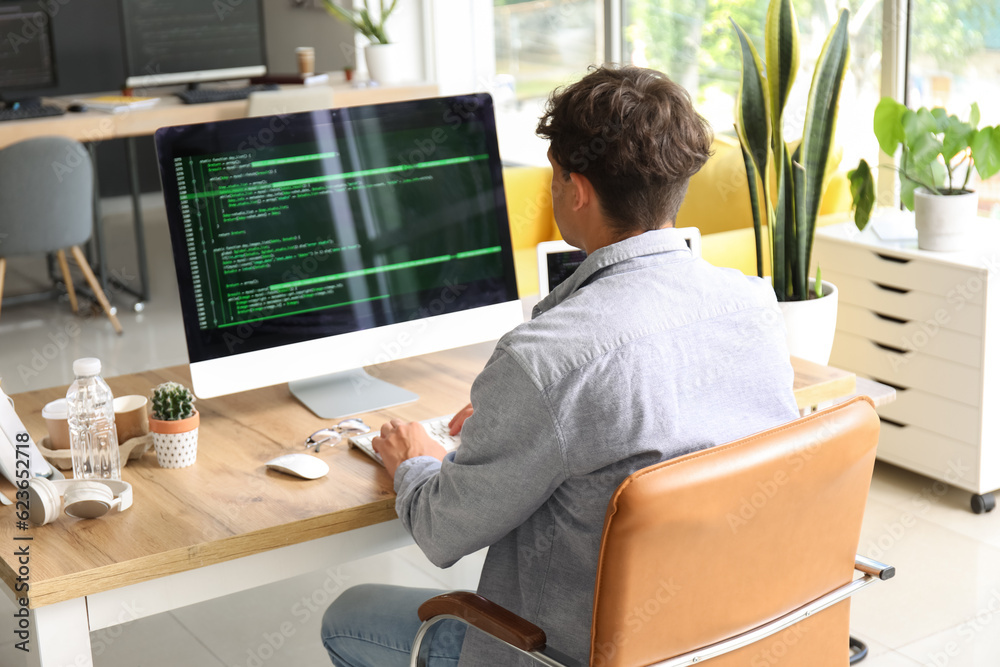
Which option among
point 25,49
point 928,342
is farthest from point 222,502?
point 25,49

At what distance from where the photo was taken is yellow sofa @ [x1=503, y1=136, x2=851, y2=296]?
3447mm

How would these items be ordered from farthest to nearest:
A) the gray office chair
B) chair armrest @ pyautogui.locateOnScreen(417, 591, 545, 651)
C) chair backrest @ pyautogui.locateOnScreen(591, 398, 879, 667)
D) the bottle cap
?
1. the gray office chair
2. the bottle cap
3. chair armrest @ pyautogui.locateOnScreen(417, 591, 545, 651)
4. chair backrest @ pyautogui.locateOnScreen(591, 398, 879, 667)

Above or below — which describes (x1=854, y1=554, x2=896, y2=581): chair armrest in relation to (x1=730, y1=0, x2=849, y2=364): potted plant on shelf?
below

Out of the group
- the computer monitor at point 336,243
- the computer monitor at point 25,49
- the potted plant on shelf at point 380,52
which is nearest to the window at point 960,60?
the computer monitor at point 336,243

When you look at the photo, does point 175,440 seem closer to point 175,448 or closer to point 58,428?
point 175,448

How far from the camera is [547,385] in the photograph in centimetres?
117

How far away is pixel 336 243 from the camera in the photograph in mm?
1844

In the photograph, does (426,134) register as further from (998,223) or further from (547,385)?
(998,223)

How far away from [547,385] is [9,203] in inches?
153

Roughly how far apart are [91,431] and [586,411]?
0.79 m

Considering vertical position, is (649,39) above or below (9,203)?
above

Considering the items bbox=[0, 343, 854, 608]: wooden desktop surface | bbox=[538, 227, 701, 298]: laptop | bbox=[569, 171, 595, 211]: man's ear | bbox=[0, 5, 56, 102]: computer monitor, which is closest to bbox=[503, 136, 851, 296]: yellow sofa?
bbox=[538, 227, 701, 298]: laptop

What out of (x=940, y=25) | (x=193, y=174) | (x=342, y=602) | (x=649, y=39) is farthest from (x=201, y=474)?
(x=649, y=39)

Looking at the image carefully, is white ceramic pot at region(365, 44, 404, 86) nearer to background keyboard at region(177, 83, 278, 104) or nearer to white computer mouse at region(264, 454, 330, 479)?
background keyboard at region(177, 83, 278, 104)
